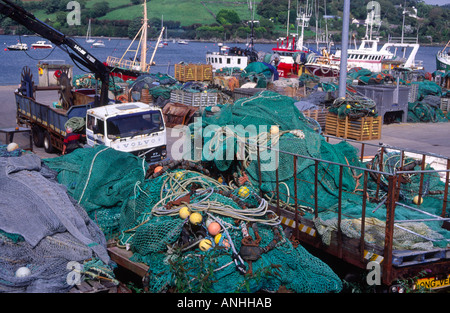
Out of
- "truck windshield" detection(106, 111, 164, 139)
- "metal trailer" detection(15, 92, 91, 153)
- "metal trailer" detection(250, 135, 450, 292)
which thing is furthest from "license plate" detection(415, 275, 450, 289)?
"metal trailer" detection(15, 92, 91, 153)

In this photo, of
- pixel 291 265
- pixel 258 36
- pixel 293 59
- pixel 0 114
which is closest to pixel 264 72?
pixel 293 59

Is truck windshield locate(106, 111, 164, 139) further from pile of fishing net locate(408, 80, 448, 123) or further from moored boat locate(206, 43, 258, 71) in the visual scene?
moored boat locate(206, 43, 258, 71)

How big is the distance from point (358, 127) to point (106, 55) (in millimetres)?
84182

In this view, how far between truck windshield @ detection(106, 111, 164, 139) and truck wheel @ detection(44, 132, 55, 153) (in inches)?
172

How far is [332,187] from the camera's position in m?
8.15

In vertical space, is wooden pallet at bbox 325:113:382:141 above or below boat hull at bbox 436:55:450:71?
below

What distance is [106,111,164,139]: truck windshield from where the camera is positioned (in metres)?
11.1

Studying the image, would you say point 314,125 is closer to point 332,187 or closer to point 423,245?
point 332,187

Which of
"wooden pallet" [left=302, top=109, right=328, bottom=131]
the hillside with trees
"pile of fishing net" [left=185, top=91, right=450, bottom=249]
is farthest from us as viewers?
the hillside with trees

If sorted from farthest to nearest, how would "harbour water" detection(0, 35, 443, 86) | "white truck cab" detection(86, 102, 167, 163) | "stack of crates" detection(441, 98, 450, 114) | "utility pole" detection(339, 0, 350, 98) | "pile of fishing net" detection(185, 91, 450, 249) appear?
"harbour water" detection(0, 35, 443, 86), "stack of crates" detection(441, 98, 450, 114), "utility pole" detection(339, 0, 350, 98), "white truck cab" detection(86, 102, 167, 163), "pile of fishing net" detection(185, 91, 450, 249)

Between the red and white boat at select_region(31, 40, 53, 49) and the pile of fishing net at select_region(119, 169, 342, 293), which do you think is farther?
the red and white boat at select_region(31, 40, 53, 49)

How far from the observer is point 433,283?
6211 millimetres

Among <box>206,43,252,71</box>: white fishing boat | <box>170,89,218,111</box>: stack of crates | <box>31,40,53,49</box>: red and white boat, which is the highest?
<box>31,40,53,49</box>: red and white boat

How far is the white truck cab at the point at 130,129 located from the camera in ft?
36.4
